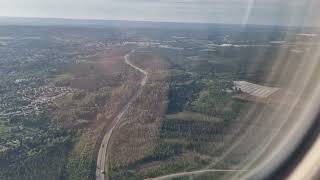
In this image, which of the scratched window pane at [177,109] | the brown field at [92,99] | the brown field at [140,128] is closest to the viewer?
the scratched window pane at [177,109]

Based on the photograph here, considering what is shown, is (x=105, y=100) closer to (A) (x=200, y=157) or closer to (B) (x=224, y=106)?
(B) (x=224, y=106)

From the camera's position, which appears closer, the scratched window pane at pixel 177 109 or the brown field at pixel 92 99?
the scratched window pane at pixel 177 109

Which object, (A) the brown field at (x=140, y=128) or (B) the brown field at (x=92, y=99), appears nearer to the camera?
(A) the brown field at (x=140, y=128)

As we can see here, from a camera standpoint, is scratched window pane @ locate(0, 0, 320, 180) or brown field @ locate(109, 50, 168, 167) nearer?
scratched window pane @ locate(0, 0, 320, 180)

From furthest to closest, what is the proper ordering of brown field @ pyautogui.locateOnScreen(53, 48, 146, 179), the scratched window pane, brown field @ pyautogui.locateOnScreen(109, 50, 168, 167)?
brown field @ pyautogui.locateOnScreen(53, 48, 146, 179)
brown field @ pyautogui.locateOnScreen(109, 50, 168, 167)
the scratched window pane

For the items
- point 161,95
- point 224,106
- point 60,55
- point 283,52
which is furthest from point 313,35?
point 60,55

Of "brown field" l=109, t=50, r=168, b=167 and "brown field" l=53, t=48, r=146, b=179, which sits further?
"brown field" l=53, t=48, r=146, b=179

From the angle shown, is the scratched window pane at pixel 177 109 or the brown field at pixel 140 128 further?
the brown field at pixel 140 128

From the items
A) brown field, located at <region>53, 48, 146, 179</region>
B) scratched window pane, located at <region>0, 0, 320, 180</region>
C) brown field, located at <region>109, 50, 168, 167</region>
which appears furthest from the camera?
brown field, located at <region>53, 48, 146, 179</region>

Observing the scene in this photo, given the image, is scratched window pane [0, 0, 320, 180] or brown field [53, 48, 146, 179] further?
brown field [53, 48, 146, 179]

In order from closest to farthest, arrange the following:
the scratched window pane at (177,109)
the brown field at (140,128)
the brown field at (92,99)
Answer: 1. the scratched window pane at (177,109)
2. the brown field at (140,128)
3. the brown field at (92,99)

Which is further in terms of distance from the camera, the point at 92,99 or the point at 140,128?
the point at 92,99
